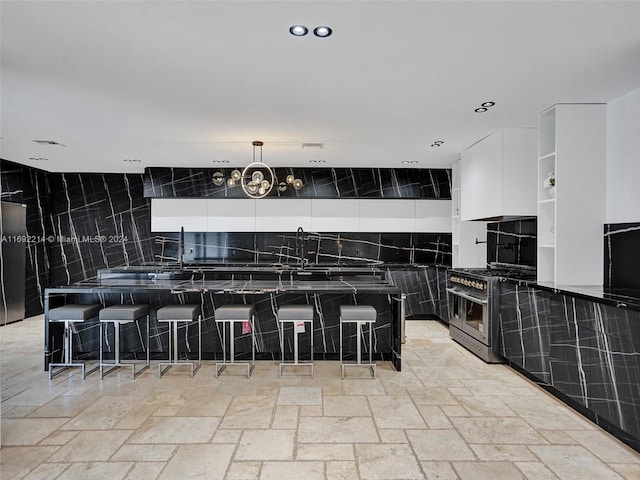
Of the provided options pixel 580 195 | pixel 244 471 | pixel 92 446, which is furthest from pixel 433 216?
pixel 92 446

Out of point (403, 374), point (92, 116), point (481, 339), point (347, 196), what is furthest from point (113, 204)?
point (481, 339)

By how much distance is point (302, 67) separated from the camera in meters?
2.64

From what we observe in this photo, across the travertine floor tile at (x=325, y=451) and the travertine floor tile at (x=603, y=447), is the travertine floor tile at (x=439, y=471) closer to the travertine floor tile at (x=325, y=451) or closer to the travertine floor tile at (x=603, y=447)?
the travertine floor tile at (x=325, y=451)

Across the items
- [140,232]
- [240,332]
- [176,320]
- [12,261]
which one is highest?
[140,232]

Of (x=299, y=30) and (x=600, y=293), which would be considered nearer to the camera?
(x=299, y=30)

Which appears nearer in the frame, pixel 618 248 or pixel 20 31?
pixel 20 31

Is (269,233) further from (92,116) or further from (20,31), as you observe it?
(20,31)

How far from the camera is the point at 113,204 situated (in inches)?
279

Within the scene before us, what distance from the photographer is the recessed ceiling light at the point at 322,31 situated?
7.02 ft

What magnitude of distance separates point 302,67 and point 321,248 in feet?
14.4

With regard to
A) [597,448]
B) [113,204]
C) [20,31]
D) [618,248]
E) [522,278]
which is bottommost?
[597,448]

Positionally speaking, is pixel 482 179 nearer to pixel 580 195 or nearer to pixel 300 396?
pixel 580 195

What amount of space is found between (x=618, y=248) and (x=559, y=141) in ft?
3.32

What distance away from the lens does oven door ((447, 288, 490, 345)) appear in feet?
13.3
